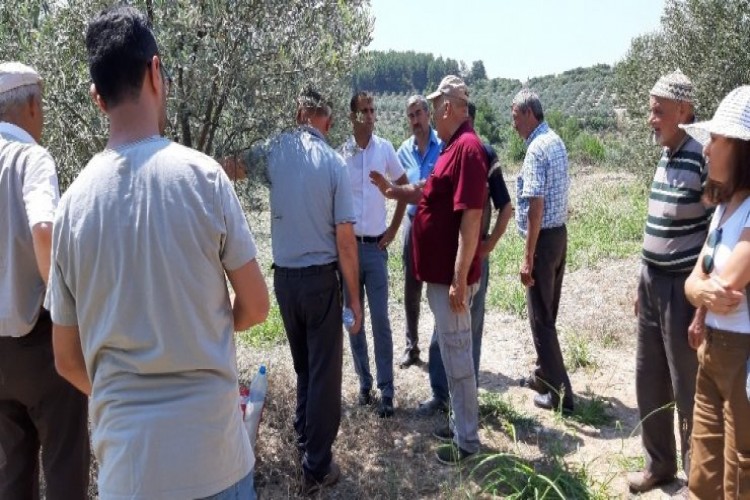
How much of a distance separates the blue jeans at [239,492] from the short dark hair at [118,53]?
113 centimetres

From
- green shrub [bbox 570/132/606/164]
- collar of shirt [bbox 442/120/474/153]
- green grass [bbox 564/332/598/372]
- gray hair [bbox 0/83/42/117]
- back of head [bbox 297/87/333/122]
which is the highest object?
gray hair [bbox 0/83/42/117]

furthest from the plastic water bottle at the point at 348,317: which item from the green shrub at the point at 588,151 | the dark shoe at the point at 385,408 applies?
the green shrub at the point at 588,151

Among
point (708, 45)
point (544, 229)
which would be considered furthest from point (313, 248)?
point (708, 45)

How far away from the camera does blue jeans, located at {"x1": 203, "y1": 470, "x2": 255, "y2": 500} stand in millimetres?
1899

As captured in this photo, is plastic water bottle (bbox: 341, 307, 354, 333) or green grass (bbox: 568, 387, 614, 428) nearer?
plastic water bottle (bbox: 341, 307, 354, 333)

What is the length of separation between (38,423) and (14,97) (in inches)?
56.5

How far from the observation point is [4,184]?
→ 278cm

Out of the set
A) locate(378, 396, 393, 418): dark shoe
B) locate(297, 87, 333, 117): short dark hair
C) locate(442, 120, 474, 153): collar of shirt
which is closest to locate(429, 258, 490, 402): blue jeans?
locate(378, 396, 393, 418): dark shoe

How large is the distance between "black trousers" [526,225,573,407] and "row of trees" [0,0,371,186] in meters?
1.97

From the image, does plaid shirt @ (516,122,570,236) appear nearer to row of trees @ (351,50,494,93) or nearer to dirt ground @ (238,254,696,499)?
dirt ground @ (238,254,696,499)

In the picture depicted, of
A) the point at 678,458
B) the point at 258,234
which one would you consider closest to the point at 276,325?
the point at 258,234

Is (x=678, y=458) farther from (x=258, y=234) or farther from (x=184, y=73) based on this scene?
(x=184, y=73)

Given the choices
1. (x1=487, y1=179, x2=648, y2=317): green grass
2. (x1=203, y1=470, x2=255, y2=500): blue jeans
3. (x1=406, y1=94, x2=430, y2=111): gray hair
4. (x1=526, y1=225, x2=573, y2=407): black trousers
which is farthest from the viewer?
(x1=487, y1=179, x2=648, y2=317): green grass

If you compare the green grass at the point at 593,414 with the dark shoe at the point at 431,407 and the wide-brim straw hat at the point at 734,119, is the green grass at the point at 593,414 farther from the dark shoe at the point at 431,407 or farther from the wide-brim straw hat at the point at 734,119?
the wide-brim straw hat at the point at 734,119
